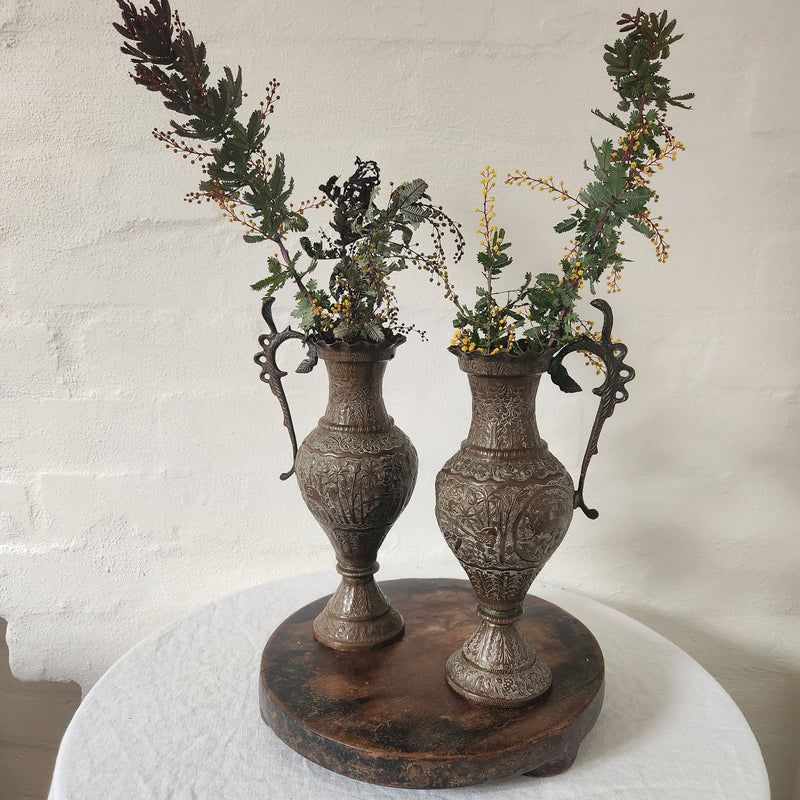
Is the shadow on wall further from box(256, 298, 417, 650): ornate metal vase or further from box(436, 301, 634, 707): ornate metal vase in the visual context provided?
box(436, 301, 634, 707): ornate metal vase

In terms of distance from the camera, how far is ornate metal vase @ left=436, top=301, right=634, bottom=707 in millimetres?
671

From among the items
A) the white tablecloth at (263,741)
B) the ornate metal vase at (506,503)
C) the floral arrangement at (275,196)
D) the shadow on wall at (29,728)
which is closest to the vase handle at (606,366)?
the ornate metal vase at (506,503)

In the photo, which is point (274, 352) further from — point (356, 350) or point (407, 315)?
point (407, 315)

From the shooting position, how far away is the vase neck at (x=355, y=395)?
777 millimetres

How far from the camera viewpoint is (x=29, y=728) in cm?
125

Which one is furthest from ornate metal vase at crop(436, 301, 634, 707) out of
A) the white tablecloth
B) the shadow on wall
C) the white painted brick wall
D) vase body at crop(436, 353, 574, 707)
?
the shadow on wall

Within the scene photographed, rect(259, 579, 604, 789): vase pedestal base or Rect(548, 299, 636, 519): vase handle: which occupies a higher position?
Rect(548, 299, 636, 519): vase handle

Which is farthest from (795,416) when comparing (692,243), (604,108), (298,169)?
(298,169)

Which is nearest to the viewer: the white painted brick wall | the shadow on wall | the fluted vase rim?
the fluted vase rim

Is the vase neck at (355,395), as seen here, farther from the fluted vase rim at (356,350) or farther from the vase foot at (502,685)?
the vase foot at (502,685)

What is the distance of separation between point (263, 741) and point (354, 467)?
30 centimetres

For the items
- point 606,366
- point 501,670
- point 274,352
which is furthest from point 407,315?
Answer: point 501,670

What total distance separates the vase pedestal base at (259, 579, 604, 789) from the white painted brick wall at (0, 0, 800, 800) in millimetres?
301

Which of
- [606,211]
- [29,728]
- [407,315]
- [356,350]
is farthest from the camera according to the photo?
[29,728]
